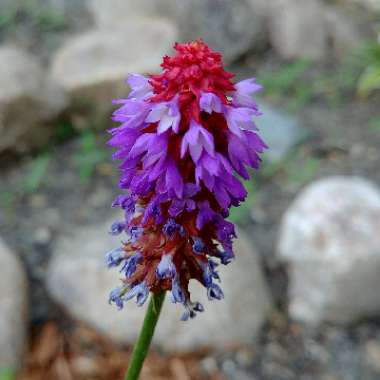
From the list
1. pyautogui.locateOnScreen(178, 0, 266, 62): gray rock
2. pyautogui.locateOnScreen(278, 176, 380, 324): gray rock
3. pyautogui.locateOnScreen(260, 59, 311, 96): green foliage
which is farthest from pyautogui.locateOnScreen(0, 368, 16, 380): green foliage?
pyautogui.locateOnScreen(178, 0, 266, 62): gray rock

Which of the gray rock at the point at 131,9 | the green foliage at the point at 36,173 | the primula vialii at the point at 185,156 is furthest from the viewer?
the gray rock at the point at 131,9

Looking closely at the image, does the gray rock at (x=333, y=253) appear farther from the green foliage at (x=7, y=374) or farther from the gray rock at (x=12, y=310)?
the green foliage at (x=7, y=374)

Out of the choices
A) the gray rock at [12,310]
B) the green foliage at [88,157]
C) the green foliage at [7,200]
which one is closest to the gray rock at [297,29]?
the green foliage at [88,157]

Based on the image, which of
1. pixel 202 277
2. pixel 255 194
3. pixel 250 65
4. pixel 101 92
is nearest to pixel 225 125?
pixel 202 277

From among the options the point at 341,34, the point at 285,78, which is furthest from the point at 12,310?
the point at 341,34

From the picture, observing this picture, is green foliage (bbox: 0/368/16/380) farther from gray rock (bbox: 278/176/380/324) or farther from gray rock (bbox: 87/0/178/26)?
gray rock (bbox: 87/0/178/26)

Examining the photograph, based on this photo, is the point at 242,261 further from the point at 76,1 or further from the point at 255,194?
the point at 76,1

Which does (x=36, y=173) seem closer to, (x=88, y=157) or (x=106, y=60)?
(x=88, y=157)

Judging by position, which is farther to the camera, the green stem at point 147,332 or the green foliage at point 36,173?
the green foliage at point 36,173
